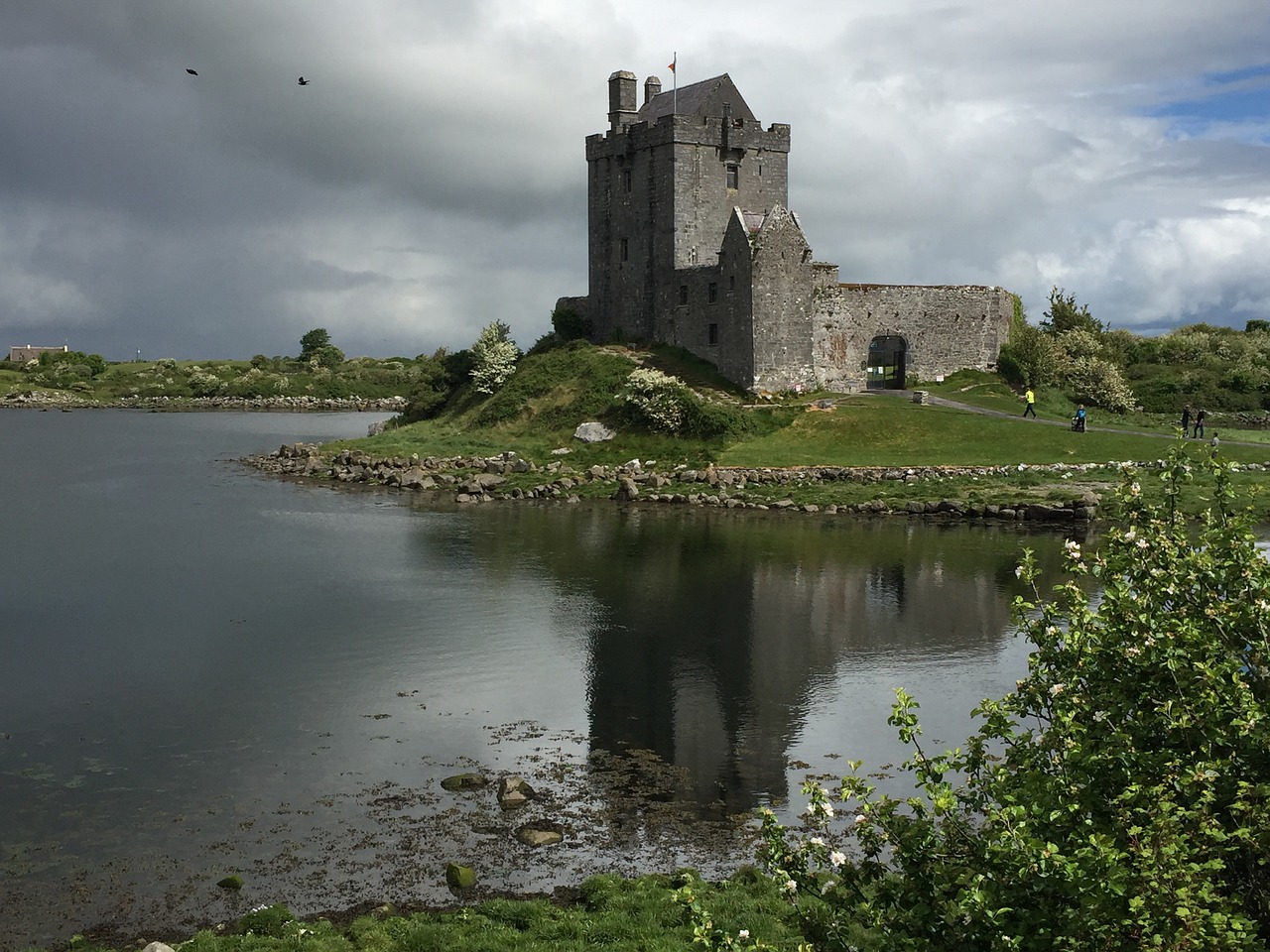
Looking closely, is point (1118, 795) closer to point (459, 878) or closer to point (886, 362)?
point (459, 878)

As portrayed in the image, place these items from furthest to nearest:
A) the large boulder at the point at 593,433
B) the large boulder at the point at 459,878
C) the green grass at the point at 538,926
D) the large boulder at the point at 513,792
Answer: the large boulder at the point at 593,433, the large boulder at the point at 513,792, the large boulder at the point at 459,878, the green grass at the point at 538,926

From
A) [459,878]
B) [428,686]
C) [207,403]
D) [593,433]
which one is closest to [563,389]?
[593,433]

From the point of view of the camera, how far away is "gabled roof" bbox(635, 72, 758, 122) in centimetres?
6588

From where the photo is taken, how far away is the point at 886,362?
2781 inches

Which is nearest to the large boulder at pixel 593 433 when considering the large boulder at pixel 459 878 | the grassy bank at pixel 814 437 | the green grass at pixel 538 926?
the grassy bank at pixel 814 437

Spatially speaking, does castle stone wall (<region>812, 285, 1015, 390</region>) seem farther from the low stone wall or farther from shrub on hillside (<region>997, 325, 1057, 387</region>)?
the low stone wall

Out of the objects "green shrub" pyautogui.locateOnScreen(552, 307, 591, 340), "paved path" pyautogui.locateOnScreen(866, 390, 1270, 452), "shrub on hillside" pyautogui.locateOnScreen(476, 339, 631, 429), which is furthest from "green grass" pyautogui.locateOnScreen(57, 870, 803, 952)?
"green shrub" pyautogui.locateOnScreen(552, 307, 591, 340)

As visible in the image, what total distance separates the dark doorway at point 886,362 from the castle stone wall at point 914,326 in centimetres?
74

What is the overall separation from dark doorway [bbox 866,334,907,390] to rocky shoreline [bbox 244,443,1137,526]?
17.1 m

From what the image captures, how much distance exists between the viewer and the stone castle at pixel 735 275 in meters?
62.6

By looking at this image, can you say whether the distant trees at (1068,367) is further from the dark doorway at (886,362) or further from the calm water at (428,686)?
the calm water at (428,686)

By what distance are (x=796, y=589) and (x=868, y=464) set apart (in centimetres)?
2113

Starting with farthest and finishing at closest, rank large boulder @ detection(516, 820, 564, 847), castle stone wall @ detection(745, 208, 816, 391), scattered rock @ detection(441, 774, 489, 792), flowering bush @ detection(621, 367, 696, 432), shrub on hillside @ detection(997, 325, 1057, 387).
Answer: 1. shrub on hillside @ detection(997, 325, 1057, 387)
2. castle stone wall @ detection(745, 208, 816, 391)
3. flowering bush @ detection(621, 367, 696, 432)
4. scattered rock @ detection(441, 774, 489, 792)
5. large boulder @ detection(516, 820, 564, 847)

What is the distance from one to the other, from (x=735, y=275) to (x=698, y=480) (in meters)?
14.3
